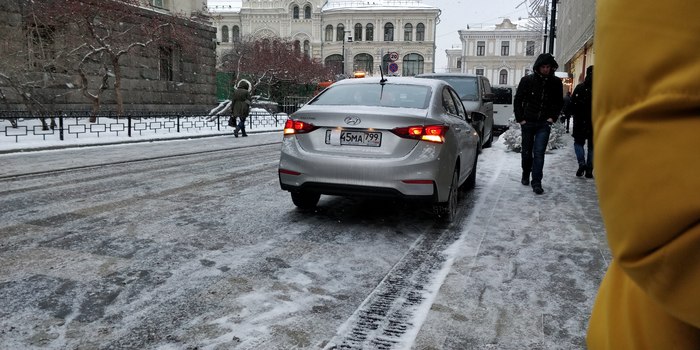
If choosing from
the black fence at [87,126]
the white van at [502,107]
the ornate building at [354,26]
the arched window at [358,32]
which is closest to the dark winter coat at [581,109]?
the white van at [502,107]

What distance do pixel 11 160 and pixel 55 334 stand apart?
30.9 ft

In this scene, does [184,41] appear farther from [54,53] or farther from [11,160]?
[11,160]

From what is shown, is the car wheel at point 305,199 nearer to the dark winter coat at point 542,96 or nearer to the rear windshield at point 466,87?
the dark winter coat at point 542,96

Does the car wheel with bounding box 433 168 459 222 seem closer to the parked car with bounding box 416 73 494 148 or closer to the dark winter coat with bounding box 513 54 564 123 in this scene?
the dark winter coat with bounding box 513 54 564 123

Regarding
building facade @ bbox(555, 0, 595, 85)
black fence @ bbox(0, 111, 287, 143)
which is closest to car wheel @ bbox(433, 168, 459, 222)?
building facade @ bbox(555, 0, 595, 85)

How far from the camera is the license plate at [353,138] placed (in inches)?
204

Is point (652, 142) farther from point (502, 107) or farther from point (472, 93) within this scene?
point (502, 107)

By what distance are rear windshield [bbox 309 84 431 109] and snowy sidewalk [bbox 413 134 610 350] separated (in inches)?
56.2

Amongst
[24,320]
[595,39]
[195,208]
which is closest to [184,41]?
[195,208]

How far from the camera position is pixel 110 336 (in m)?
2.85

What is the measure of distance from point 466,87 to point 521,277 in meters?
10.0

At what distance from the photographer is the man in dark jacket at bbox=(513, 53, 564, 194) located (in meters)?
7.69

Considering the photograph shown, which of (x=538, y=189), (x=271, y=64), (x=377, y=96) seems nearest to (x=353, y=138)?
(x=377, y=96)

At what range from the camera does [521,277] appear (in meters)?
3.99
